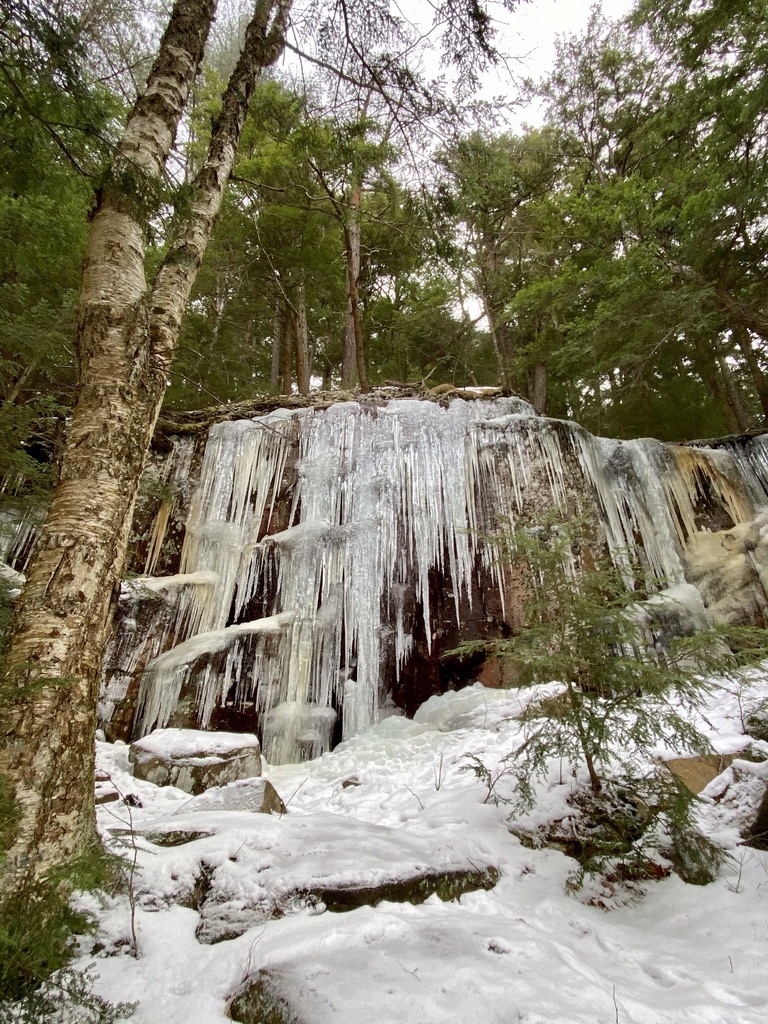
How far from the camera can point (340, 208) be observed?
600 centimetres

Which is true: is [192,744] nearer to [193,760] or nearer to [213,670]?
[193,760]

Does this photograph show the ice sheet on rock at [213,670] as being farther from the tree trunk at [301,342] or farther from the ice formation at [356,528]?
the tree trunk at [301,342]

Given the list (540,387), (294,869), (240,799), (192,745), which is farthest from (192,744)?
(540,387)

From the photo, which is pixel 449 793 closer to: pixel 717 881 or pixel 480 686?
pixel 717 881

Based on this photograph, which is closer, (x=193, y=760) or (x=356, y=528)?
(x=193, y=760)

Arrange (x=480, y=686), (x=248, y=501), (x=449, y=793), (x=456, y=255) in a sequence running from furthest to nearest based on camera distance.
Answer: (x=248, y=501)
(x=480, y=686)
(x=456, y=255)
(x=449, y=793)

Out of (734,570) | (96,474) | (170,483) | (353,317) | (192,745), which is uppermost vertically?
(353,317)

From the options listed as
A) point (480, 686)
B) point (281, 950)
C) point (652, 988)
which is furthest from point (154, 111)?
point (480, 686)

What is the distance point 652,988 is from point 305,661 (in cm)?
538

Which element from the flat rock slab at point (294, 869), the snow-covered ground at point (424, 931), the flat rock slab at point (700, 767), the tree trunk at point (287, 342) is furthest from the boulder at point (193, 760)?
the tree trunk at point (287, 342)

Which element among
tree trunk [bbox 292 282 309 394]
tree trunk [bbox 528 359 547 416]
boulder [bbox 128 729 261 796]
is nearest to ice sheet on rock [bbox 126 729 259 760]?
boulder [bbox 128 729 261 796]

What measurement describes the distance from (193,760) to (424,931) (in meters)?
2.94

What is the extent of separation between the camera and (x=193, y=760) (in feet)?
14.4

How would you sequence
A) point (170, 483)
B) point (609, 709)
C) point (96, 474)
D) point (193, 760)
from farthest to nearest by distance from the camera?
point (170, 483) → point (193, 760) → point (609, 709) → point (96, 474)
